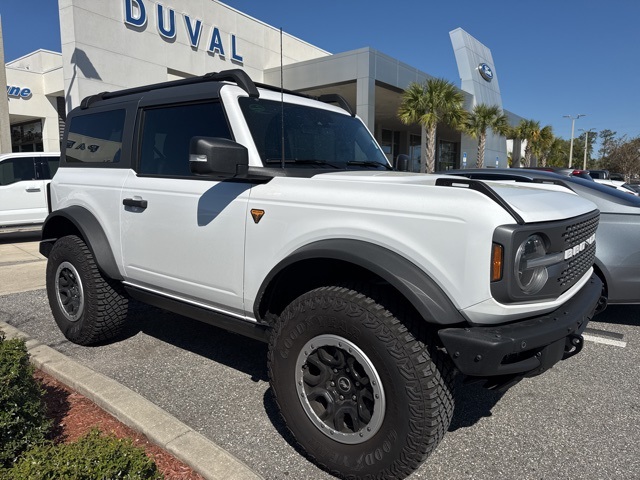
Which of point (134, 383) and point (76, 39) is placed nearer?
point (134, 383)

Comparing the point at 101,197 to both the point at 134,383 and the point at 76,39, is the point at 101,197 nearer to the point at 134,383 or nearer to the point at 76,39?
the point at 134,383

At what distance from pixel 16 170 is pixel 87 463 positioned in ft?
34.1

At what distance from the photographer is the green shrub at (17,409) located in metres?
2.15

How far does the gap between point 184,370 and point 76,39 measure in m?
13.1

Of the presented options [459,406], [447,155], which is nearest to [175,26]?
[459,406]

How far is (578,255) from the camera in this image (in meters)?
2.50

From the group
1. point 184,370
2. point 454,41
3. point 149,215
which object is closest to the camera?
point 149,215

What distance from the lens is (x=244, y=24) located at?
1900 cm

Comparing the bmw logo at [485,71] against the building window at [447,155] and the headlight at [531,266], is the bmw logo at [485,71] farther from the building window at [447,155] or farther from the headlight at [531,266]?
the headlight at [531,266]

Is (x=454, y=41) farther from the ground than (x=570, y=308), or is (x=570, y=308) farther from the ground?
(x=454, y=41)

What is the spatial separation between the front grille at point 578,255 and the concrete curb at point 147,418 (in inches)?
70.6

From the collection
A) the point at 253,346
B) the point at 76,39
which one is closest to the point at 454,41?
the point at 76,39

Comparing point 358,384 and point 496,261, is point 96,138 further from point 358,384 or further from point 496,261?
point 496,261

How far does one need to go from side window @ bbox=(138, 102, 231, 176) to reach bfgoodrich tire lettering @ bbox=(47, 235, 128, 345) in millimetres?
930
